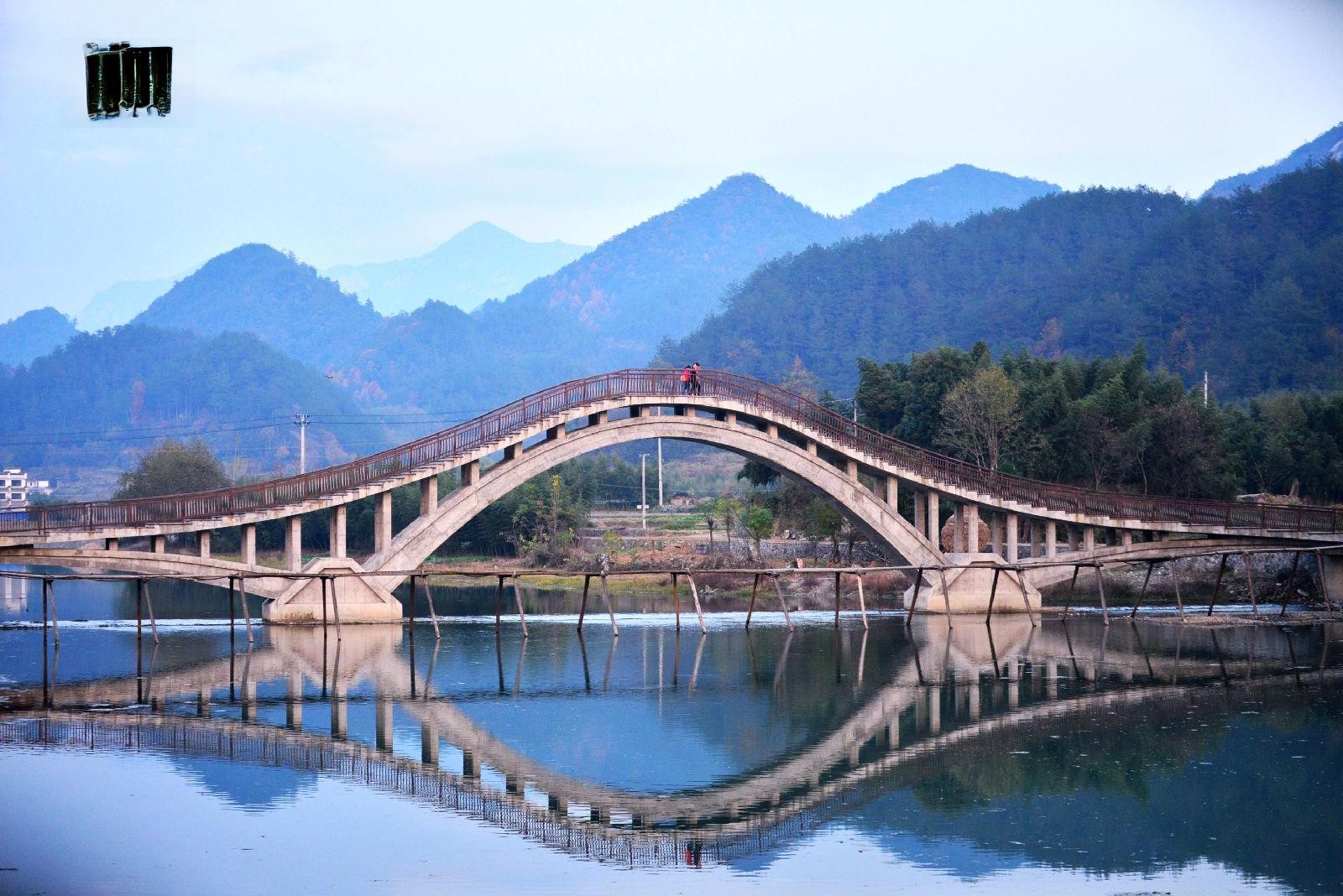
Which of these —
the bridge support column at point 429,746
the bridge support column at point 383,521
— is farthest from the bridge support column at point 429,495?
the bridge support column at point 429,746

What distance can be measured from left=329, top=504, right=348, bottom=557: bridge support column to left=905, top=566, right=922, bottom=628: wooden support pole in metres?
15.1

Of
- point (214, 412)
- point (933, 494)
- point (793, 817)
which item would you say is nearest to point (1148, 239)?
point (214, 412)

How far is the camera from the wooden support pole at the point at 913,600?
43.1 meters

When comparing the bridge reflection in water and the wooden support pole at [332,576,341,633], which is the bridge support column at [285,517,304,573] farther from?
the bridge reflection in water

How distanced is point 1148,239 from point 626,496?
248ft

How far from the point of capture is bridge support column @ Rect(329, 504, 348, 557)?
40.7 m

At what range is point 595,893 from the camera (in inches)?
647

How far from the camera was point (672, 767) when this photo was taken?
902 inches

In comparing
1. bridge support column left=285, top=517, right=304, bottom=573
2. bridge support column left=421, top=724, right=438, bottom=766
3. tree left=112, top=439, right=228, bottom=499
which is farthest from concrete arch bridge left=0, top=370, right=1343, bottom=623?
tree left=112, top=439, right=228, bottom=499

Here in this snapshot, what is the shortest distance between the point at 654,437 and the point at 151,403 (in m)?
145

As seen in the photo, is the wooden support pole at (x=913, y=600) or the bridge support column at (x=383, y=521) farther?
the wooden support pole at (x=913, y=600)

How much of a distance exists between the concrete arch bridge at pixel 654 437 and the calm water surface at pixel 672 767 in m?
3.31

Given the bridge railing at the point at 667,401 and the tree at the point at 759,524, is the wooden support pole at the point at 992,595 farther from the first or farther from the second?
the tree at the point at 759,524

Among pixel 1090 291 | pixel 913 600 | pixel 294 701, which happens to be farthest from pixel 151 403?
pixel 294 701
